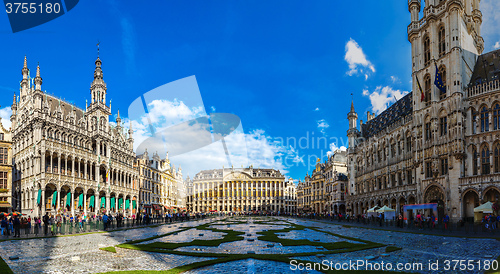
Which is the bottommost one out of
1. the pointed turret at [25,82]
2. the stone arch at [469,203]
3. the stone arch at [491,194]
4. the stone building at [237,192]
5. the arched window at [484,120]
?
the stone building at [237,192]

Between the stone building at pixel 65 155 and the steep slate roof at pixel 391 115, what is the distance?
55.5 meters

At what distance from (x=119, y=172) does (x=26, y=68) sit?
26916 millimetres

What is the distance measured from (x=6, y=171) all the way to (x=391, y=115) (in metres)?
73.3

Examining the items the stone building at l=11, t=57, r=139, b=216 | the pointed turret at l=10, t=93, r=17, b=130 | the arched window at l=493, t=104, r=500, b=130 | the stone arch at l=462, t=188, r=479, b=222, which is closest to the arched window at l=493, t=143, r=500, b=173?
the arched window at l=493, t=104, r=500, b=130

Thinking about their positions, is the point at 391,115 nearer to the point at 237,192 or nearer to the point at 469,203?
the point at 469,203

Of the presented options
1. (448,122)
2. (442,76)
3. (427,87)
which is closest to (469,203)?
(448,122)

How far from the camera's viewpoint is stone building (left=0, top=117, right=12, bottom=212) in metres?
61.8

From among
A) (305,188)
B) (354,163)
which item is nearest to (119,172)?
(354,163)

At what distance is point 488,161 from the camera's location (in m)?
44.0

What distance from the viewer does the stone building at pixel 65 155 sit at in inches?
2170

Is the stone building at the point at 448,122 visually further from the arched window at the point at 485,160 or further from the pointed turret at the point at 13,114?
the pointed turret at the point at 13,114

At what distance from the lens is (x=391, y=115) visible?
74.6 m

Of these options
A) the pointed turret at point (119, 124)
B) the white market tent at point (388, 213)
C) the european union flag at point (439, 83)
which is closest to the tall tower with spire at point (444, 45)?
the european union flag at point (439, 83)

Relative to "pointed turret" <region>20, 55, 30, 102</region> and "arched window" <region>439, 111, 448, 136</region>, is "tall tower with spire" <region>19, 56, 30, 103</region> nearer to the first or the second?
"pointed turret" <region>20, 55, 30, 102</region>
